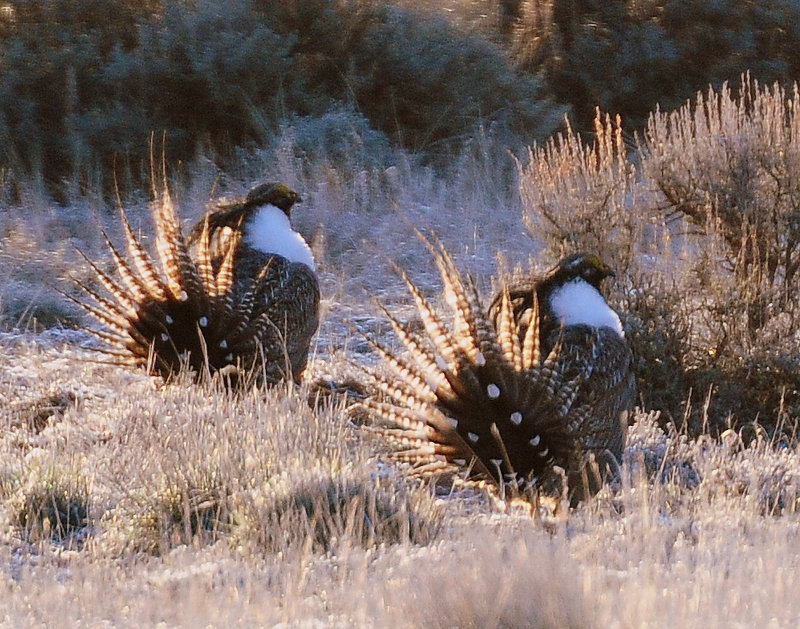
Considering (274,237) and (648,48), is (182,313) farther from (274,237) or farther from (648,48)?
(648,48)

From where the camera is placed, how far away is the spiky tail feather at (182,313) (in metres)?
5.21

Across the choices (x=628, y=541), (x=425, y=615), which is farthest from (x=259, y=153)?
(x=425, y=615)

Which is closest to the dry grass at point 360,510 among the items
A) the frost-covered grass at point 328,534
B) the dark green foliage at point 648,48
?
the frost-covered grass at point 328,534

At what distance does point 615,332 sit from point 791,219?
8.66 feet

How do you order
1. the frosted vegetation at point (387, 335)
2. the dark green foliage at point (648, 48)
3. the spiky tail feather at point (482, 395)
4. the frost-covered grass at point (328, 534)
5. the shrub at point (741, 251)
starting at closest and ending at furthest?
the frost-covered grass at point (328, 534)
the frosted vegetation at point (387, 335)
the spiky tail feather at point (482, 395)
the shrub at point (741, 251)
the dark green foliage at point (648, 48)

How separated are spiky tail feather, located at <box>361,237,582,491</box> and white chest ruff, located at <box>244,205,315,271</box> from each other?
4.91 feet

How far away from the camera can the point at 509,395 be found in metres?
4.10

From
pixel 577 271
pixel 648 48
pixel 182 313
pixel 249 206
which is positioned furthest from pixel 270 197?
pixel 648 48

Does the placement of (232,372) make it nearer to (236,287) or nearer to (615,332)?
(236,287)

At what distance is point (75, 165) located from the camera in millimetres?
10508

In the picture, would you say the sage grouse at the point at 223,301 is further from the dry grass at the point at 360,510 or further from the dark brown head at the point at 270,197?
the dry grass at the point at 360,510

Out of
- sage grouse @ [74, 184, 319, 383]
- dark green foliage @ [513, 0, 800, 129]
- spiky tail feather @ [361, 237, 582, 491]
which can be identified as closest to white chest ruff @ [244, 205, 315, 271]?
sage grouse @ [74, 184, 319, 383]

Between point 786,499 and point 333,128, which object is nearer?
point 786,499

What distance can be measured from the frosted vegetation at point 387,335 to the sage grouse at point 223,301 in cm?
21
